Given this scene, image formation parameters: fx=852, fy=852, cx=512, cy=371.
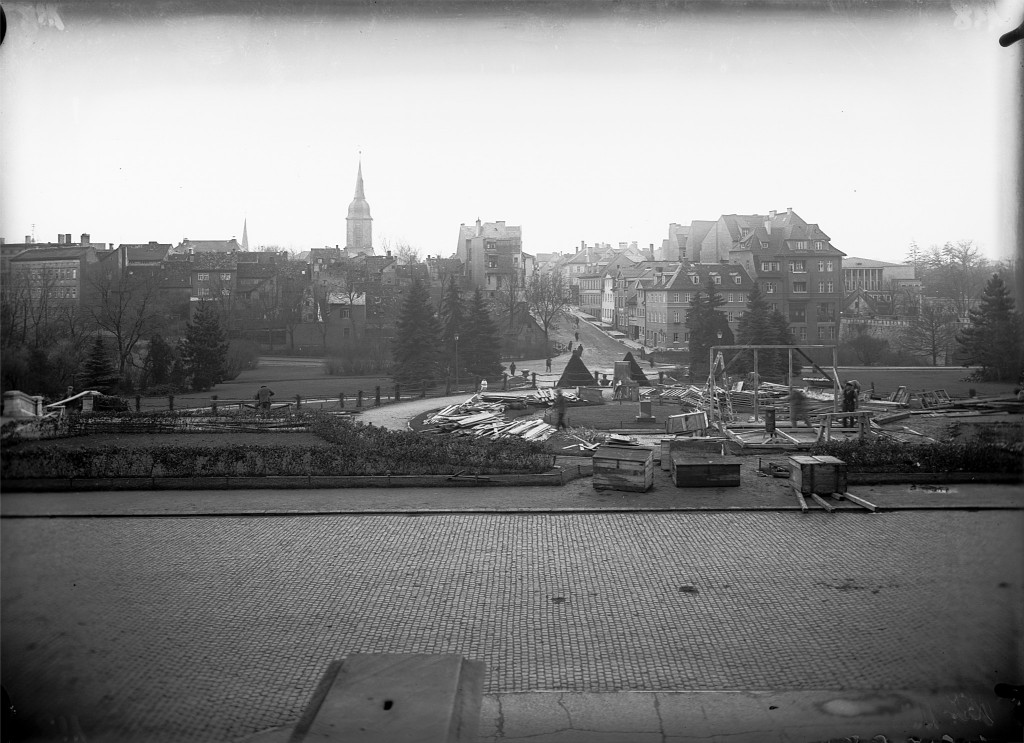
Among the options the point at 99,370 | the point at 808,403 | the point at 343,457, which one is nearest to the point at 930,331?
the point at 808,403

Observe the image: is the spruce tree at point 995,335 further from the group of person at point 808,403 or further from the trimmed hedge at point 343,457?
the trimmed hedge at point 343,457

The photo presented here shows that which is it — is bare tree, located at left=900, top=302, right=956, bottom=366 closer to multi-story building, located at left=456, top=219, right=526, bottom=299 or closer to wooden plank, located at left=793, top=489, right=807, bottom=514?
wooden plank, located at left=793, top=489, right=807, bottom=514

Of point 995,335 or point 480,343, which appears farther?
point 480,343

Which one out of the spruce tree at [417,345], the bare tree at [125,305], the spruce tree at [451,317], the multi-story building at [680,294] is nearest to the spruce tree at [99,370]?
the bare tree at [125,305]

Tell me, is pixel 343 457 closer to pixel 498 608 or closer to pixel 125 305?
pixel 125 305

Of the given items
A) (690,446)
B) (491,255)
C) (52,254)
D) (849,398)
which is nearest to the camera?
(52,254)

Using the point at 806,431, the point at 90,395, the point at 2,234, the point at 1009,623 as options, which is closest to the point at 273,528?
the point at 90,395

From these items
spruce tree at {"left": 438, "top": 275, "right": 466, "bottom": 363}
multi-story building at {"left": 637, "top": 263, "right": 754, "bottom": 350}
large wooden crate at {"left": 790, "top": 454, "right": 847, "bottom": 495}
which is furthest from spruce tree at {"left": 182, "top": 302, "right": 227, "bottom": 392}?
large wooden crate at {"left": 790, "top": 454, "right": 847, "bottom": 495}
